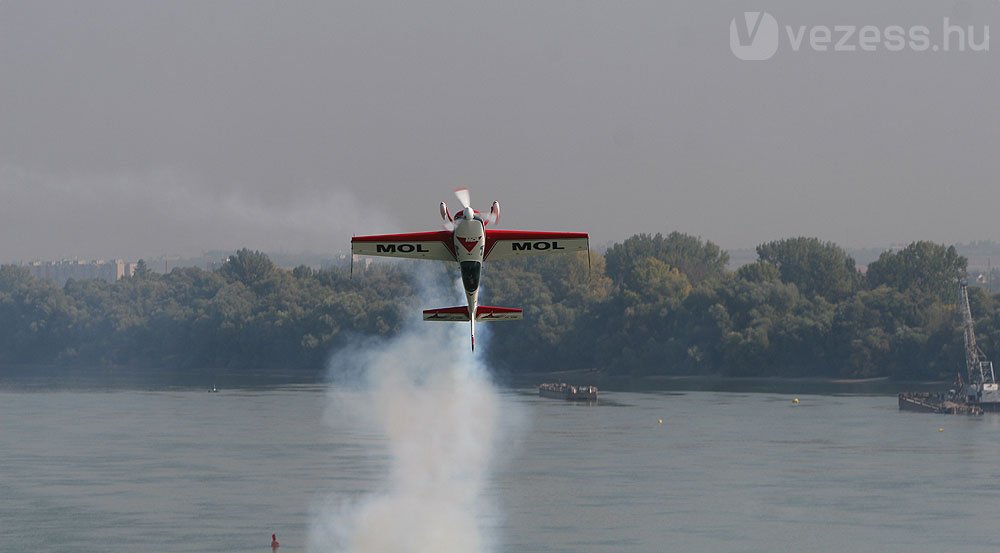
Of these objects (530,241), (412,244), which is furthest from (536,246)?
(412,244)

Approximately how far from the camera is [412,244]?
264ft

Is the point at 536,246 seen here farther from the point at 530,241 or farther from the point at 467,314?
the point at 467,314

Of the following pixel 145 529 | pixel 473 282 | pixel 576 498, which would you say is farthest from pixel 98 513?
pixel 473 282

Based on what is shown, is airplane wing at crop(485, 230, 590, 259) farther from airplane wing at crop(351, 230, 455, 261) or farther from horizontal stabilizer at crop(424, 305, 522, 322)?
Result: horizontal stabilizer at crop(424, 305, 522, 322)

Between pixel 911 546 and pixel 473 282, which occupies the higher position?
pixel 473 282

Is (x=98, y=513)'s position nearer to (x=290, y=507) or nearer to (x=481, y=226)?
(x=290, y=507)

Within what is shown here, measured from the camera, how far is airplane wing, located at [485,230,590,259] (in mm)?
80312

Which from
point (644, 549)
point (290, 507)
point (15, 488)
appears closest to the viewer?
point (644, 549)

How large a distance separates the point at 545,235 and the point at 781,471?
126 metres

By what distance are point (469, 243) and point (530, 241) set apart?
15.5 feet

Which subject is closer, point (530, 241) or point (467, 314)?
point (530, 241)

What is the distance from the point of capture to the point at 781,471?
7859 inches

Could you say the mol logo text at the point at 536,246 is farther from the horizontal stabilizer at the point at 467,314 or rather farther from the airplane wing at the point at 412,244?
the horizontal stabilizer at the point at 467,314

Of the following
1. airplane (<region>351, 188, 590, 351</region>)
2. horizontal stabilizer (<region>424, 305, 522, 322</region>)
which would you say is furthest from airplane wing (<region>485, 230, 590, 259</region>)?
horizontal stabilizer (<region>424, 305, 522, 322</region>)
